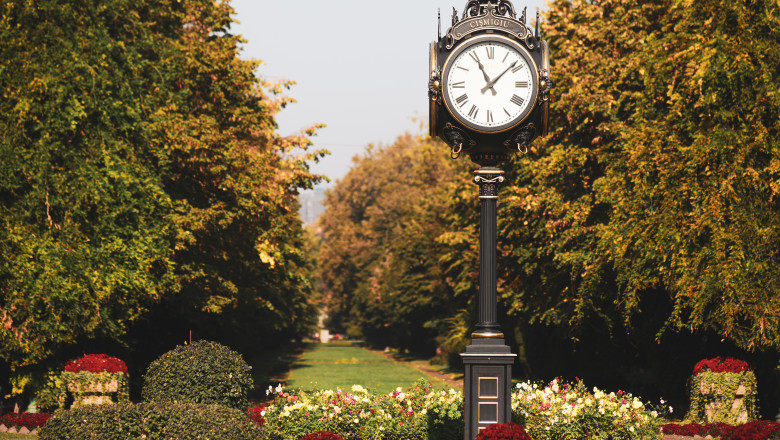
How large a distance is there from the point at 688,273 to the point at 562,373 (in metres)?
13.9

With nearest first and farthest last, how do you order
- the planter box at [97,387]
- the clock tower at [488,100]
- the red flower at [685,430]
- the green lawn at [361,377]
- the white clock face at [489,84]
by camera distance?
the clock tower at [488,100]
the white clock face at [489,84]
the red flower at [685,430]
the planter box at [97,387]
the green lawn at [361,377]

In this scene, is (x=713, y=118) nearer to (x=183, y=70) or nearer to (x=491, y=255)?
(x=491, y=255)

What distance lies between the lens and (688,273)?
776 inches

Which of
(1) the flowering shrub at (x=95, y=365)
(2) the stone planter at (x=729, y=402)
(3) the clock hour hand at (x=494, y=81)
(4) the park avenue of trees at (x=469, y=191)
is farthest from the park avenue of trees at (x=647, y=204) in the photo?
(1) the flowering shrub at (x=95, y=365)

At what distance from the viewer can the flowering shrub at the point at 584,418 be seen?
14328mm

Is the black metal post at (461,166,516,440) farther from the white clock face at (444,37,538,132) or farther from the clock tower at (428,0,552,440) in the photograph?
the white clock face at (444,37,538,132)

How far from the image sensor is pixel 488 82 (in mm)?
10336

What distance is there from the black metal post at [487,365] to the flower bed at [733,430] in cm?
533

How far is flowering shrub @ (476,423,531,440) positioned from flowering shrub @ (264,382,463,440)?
4263 millimetres

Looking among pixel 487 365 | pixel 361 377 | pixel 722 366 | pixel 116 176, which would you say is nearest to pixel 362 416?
pixel 487 365

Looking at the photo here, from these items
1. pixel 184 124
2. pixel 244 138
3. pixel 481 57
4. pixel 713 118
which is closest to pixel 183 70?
pixel 184 124

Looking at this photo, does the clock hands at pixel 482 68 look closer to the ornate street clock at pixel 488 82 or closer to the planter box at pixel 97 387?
the ornate street clock at pixel 488 82

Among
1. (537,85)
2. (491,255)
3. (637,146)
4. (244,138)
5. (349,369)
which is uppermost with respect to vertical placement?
(244,138)

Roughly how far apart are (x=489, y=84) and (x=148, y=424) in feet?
22.0
